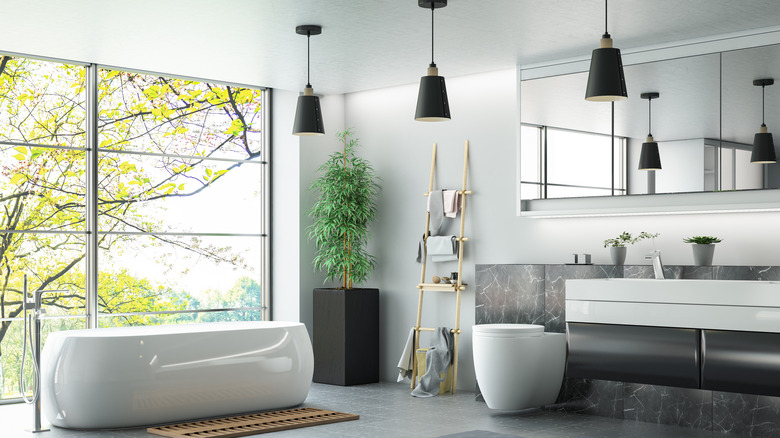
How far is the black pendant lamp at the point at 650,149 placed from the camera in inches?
262

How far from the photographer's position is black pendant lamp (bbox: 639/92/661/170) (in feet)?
21.8

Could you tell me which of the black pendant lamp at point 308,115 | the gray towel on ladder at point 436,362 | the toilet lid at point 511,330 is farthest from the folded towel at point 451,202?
the black pendant lamp at point 308,115

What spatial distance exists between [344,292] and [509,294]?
5.49 ft

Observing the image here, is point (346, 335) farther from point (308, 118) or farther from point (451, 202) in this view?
point (308, 118)

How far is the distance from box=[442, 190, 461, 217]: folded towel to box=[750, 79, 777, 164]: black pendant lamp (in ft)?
8.76

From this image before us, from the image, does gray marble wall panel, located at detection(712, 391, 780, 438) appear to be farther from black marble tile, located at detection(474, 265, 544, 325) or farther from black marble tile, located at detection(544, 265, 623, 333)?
black marble tile, located at detection(474, 265, 544, 325)

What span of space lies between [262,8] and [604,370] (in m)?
3.33

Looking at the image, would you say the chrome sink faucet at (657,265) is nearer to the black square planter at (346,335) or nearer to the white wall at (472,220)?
the white wall at (472,220)

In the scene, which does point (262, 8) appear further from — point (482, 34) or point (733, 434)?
point (733, 434)

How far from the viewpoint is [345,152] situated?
29.0 feet

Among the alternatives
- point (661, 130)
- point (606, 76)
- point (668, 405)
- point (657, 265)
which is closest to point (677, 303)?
point (657, 265)

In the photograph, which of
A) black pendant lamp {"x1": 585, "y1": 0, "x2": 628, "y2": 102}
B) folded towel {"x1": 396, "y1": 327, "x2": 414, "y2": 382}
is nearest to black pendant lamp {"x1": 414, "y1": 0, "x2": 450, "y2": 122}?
black pendant lamp {"x1": 585, "y1": 0, "x2": 628, "y2": 102}

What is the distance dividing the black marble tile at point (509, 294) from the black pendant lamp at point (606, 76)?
2.58 m

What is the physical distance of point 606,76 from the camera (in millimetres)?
4785
